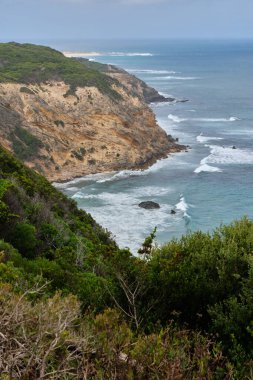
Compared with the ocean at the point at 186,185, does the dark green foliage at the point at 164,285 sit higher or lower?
higher

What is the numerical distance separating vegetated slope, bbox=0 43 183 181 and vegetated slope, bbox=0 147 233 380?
3327 cm

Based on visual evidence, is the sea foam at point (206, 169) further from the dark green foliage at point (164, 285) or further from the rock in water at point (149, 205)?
the dark green foliage at point (164, 285)

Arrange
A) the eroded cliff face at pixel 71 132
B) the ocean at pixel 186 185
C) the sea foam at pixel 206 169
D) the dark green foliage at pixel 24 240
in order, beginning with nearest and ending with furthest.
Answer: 1. the dark green foliage at pixel 24 240
2. the ocean at pixel 186 185
3. the eroded cliff face at pixel 71 132
4. the sea foam at pixel 206 169

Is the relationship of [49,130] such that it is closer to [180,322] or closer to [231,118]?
[231,118]

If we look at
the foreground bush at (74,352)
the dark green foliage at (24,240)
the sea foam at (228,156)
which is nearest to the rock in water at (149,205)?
the sea foam at (228,156)

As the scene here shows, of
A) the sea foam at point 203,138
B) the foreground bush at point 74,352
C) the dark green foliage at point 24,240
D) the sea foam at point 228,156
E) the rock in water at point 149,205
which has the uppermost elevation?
the foreground bush at point 74,352

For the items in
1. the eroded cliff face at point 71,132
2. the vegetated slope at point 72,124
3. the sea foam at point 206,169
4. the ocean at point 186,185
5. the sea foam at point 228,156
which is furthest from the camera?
the sea foam at point 228,156

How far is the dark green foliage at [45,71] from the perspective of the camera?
59844 millimetres

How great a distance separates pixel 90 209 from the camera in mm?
41219

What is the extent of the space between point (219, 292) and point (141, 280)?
1842mm

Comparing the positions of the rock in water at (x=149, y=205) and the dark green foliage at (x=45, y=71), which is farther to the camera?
the dark green foliage at (x=45, y=71)

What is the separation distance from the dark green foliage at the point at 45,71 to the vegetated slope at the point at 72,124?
Result: 0.12 metres

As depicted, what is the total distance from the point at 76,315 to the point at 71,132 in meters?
47.6

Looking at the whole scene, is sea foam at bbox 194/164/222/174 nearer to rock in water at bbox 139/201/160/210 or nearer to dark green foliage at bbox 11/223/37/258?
rock in water at bbox 139/201/160/210
